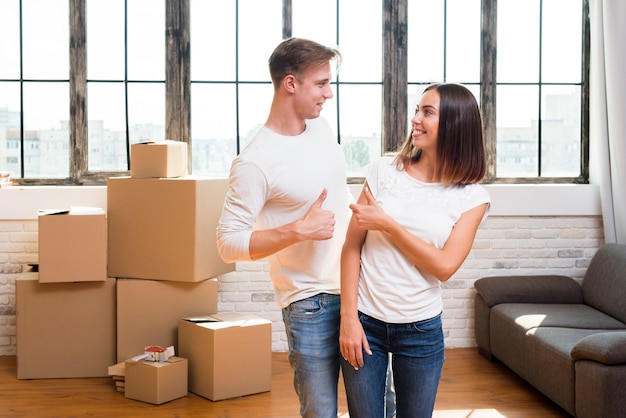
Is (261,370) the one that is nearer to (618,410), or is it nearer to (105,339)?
(105,339)

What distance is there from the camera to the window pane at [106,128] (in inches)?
206

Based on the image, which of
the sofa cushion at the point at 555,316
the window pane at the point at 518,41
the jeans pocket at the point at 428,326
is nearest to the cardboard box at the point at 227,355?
the sofa cushion at the point at 555,316

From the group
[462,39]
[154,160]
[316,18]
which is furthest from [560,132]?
[154,160]

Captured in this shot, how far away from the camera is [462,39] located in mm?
5406

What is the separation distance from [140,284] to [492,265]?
2.33m

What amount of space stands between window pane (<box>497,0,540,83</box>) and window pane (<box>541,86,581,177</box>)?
0.66 feet

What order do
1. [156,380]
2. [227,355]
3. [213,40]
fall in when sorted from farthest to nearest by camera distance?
[213,40], [227,355], [156,380]

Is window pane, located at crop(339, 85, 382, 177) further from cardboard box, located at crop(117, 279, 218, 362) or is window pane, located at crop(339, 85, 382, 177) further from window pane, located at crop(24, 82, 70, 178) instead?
window pane, located at crop(24, 82, 70, 178)

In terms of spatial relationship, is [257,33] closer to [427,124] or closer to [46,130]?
[46,130]

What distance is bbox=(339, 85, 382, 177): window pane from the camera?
5.38 metres

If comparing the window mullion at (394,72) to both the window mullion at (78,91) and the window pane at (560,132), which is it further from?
the window mullion at (78,91)

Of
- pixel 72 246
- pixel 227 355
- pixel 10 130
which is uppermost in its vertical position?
pixel 10 130

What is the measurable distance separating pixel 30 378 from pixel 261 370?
4.50ft

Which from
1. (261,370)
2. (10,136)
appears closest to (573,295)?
(261,370)
